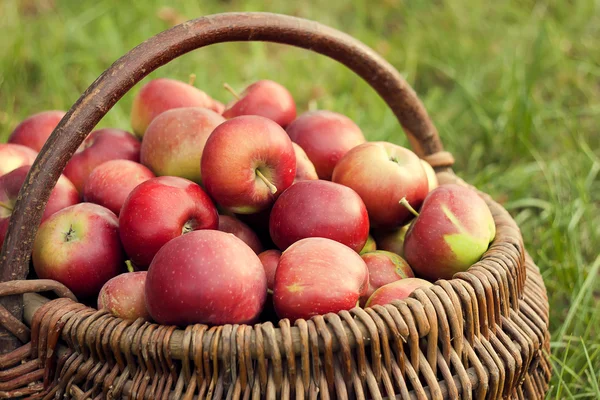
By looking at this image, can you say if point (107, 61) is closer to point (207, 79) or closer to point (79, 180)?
point (207, 79)

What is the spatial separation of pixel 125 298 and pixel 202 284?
0.22 m

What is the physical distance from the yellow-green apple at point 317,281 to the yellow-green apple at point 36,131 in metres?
0.97

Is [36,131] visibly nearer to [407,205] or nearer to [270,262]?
[270,262]

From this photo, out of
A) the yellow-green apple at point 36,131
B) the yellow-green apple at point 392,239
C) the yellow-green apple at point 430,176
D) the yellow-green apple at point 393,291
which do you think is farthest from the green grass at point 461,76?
the yellow-green apple at point 36,131

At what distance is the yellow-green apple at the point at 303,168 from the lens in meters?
1.58

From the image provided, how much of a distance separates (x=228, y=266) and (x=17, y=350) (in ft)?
1.48

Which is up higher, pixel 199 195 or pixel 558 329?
pixel 199 195

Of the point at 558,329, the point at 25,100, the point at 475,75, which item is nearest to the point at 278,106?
the point at 558,329

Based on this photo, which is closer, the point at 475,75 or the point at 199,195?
the point at 199,195

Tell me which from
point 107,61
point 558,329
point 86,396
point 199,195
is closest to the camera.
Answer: point 86,396

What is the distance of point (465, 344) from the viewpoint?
1.17 m

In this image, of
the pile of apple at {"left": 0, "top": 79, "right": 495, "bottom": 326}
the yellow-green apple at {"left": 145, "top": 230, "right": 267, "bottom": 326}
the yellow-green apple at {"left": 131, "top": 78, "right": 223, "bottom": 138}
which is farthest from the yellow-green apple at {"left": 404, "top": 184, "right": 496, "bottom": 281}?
the yellow-green apple at {"left": 131, "top": 78, "right": 223, "bottom": 138}

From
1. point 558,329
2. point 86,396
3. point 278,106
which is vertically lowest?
point 558,329

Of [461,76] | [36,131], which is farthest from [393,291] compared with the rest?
[461,76]
